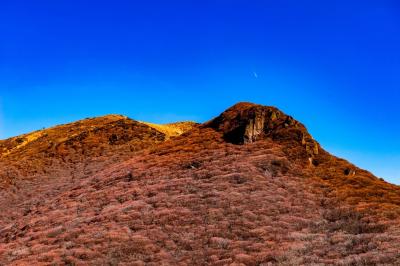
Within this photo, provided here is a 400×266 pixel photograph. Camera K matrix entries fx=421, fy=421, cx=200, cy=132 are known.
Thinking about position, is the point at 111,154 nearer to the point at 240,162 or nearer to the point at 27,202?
the point at 27,202

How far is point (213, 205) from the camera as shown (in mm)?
35781

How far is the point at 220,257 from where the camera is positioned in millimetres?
26719

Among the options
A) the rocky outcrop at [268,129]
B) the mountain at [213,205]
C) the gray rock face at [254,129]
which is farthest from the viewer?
the gray rock face at [254,129]

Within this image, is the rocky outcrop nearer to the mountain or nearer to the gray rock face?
the gray rock face

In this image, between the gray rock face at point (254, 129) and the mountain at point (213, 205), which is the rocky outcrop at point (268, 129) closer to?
the gray rock face at point (254, 129)

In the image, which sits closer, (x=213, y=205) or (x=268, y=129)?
(x=213, y=205)

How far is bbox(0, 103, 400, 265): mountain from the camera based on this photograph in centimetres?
2752

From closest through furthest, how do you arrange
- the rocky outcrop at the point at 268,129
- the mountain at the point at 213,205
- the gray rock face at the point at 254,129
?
1. the mountain at the point at 213,205
2. the rocky outcrop at the point at 268,129
3. the gray rock face at the point at 254,129

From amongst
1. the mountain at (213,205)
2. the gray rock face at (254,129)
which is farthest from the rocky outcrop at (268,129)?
the mountain at (213,205)

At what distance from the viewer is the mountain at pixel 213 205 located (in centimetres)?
2752

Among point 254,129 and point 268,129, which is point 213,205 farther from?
point 268,129

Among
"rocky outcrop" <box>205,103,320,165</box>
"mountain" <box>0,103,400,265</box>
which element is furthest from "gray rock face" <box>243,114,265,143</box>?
"mountain" <box>0,103,400,265</box>

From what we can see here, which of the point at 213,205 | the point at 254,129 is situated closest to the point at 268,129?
the point at 254,129

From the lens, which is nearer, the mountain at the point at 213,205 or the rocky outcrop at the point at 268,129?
the mountain at the point at 213,205
